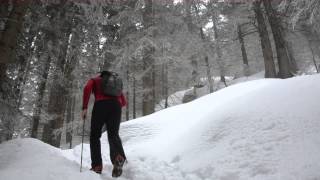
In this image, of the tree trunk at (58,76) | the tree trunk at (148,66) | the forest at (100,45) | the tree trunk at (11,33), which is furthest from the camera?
the tree trunk at (148,66)

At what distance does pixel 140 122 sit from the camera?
33.0ft

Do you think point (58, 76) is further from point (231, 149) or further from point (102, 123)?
point (231, 149)

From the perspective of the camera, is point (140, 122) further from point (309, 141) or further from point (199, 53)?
point (199, 53)

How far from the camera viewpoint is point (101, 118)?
626cm

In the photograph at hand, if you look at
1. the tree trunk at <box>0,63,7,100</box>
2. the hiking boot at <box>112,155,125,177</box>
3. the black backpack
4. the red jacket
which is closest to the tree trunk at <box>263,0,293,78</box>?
the black backpack

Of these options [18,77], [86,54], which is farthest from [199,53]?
[18,77]

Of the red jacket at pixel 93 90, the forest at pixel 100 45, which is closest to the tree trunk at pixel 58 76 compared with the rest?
the forest at pixel 100 45

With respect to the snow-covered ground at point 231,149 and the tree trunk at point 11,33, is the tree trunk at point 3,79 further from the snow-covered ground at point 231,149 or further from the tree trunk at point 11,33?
the snow-covered ground at point 231,149

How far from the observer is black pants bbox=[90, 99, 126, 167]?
6.18m

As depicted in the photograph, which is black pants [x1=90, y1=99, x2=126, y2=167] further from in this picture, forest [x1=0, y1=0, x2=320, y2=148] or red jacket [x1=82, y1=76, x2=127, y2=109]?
forest [x1=0, y1=0, x2=320, y2=148]

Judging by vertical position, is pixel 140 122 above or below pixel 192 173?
above

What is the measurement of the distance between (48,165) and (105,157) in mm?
3061

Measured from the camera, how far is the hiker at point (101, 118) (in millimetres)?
6152

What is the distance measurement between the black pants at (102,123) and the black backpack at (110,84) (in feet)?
0.51
